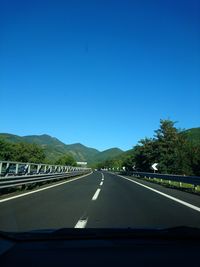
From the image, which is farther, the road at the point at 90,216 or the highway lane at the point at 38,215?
the road at the point at 90,216

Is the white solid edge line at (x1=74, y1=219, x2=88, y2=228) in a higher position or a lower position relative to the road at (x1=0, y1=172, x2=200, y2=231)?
lower

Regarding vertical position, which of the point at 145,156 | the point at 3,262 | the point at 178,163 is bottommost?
the point at 3,262

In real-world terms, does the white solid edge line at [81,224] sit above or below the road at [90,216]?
below

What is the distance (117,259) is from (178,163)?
50.8 m

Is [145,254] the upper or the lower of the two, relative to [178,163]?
lower

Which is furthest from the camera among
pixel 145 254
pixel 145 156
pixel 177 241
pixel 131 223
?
pixel 145 156

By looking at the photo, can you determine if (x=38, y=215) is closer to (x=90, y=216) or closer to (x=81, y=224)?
(x=90, y=216)

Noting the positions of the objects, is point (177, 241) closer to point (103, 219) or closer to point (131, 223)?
point (131, 223)

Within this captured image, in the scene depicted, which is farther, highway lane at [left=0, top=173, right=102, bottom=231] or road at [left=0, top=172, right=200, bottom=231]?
road at [left=0, top=172, right=200, bottom=231]

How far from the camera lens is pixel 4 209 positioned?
12562 mm

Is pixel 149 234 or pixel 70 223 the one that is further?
pixel 70 223

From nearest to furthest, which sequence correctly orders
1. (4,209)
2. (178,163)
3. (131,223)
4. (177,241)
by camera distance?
1. (177,241)
2. (131,223)
3. (4,209)
4. (178,163)

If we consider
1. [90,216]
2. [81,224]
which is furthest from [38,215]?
[81,224]

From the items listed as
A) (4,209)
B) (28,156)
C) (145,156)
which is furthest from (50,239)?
(28,156)
